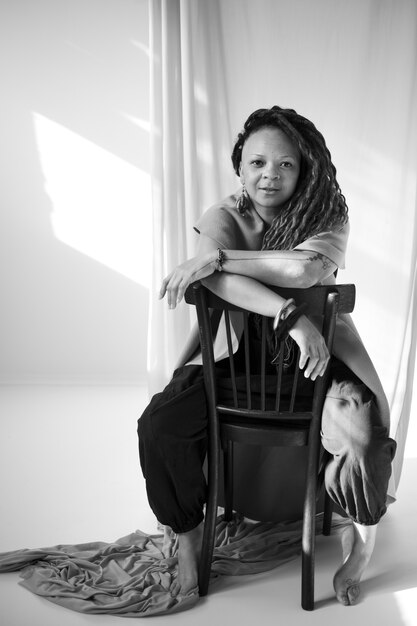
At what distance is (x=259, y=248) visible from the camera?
2.52 m


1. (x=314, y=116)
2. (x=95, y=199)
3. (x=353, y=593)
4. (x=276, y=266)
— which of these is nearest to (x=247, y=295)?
(x=276, y=266)

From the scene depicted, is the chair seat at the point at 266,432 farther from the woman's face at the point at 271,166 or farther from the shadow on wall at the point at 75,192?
the shadow on wall at the point at 75,192

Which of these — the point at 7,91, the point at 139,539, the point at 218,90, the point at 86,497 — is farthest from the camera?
the point at 7,91

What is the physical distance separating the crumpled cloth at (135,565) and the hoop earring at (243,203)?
108 centimetres

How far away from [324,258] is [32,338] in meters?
3.15

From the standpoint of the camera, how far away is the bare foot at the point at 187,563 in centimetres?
224

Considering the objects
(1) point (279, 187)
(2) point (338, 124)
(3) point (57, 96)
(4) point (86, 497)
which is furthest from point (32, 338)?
(1) point (279, 187)

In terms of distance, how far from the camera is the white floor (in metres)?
2.12

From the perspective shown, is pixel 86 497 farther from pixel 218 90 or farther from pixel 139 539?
pixel 218 90

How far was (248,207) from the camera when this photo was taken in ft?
8.38

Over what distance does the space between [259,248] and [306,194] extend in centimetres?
24

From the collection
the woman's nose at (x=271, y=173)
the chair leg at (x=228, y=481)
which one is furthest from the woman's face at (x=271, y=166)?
the chair leg at (x=228, y=481)

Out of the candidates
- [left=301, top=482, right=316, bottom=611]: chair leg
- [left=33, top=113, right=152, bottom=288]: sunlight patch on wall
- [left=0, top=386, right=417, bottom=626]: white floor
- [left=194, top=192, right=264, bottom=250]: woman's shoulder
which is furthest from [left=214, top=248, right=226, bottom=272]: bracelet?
[left=33, top=113, right=152, bottom=288]: sunlight patch on wall

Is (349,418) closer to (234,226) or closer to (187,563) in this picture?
(187,563)
